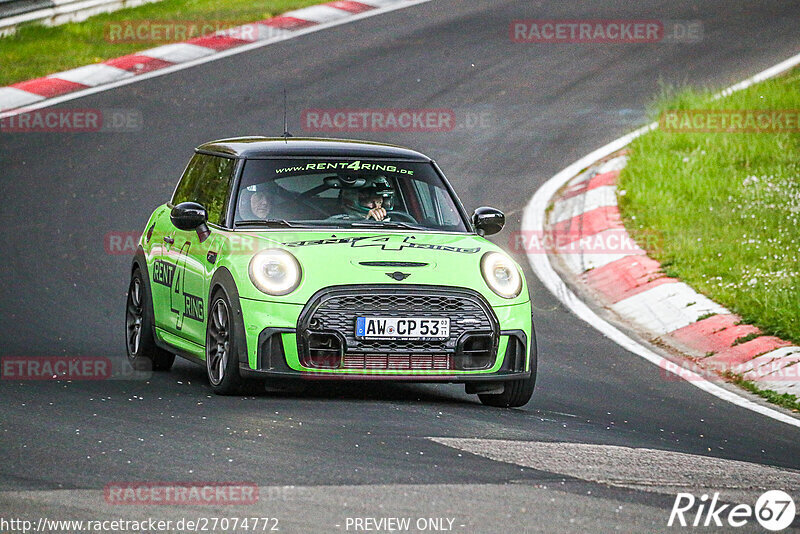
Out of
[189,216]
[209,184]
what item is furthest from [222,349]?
[209,184]

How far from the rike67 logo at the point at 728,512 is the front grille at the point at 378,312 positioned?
2.14 meters

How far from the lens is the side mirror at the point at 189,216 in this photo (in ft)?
28.8

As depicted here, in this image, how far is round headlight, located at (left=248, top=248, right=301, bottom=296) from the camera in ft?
26.1

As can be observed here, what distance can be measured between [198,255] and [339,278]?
131 centimetres

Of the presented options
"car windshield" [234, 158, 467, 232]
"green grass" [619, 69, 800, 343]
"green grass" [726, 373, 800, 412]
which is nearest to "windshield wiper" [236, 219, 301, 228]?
"car windshield" [234, 158, 467, 232]

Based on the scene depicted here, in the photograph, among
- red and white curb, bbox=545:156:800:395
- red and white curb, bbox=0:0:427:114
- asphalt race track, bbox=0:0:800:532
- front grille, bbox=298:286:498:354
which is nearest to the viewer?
asphalt race track, bbox=0:0:800:532

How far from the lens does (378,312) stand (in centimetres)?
791

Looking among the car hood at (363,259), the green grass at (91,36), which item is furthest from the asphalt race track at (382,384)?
the green grass at (91,36)

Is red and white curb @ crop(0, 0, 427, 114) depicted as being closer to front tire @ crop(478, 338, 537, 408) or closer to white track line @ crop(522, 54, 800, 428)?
white track line @ crop(522, 54, 800, 428)

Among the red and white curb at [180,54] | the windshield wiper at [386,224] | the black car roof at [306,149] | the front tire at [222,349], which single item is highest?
the red and white curb at [180,54]

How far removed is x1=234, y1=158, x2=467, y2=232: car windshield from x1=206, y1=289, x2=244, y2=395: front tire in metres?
0.63

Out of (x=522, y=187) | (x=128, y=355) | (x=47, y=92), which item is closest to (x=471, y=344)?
(x=128, y=355)

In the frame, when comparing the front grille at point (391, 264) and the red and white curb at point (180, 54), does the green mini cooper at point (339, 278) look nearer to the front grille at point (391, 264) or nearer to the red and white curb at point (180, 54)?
the front grille at point (391, 264)

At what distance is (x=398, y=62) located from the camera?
65.8 feet
